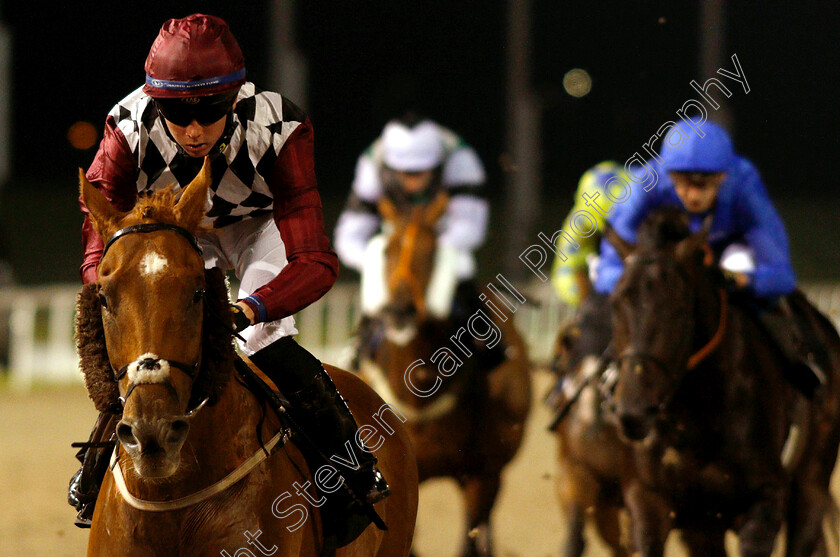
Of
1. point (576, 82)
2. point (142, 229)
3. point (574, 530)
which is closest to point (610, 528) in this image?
point (574, 530)

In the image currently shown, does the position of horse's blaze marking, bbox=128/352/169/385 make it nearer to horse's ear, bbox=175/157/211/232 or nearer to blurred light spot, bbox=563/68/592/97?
horse's ear, bbox=175/157/211/232

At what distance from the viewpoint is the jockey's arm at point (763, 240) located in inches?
196

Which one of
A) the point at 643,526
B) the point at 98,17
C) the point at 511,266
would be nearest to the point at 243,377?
the point at 643,526

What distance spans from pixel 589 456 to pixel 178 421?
11.5ft

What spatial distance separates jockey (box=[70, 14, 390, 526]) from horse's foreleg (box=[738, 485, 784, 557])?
1.89 meters

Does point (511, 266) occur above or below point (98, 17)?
below

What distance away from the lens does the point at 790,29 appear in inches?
446

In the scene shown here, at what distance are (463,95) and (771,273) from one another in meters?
23.4

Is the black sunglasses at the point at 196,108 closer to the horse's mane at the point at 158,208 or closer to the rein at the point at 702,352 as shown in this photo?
the horse's mane at the point at 158,208

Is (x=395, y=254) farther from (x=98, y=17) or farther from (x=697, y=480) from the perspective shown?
(x=98, y=17)

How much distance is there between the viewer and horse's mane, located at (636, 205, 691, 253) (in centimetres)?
470

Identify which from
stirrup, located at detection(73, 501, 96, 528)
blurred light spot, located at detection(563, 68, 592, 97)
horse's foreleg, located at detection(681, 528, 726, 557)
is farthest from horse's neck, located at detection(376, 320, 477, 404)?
blurred light spot, located at detection(563, 68, 592, 97)

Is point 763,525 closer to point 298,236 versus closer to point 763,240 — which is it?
point 763,240

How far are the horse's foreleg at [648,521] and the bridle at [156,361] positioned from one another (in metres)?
2.52
